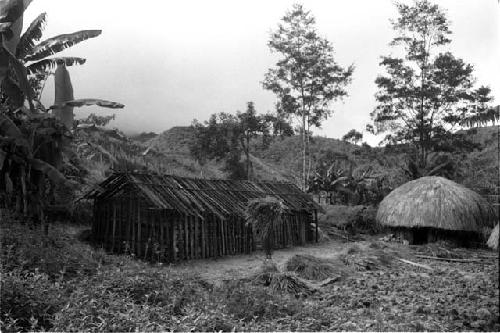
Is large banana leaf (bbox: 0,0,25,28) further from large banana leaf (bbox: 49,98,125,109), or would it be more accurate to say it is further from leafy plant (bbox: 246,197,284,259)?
leafy plant (bbox: 246,197,284,259)

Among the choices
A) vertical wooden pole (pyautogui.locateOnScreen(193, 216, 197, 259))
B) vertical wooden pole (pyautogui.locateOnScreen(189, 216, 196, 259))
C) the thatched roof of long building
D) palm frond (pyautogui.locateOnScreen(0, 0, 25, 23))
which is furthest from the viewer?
vertical wooden pole (pyautogui.locateOnScreen(193, 216, 197, 259))

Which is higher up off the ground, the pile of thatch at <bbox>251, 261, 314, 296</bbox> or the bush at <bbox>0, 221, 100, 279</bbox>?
the bush at <bbox>0, 221, 100, 279</bbox>

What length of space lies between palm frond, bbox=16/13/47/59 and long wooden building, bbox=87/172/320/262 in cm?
360

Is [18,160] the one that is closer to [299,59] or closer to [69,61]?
[69,61]

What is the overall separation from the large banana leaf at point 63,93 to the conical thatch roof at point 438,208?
441 inches

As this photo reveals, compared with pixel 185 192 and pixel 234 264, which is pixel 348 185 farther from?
pixel 234 264

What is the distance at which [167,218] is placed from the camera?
11.8 metres

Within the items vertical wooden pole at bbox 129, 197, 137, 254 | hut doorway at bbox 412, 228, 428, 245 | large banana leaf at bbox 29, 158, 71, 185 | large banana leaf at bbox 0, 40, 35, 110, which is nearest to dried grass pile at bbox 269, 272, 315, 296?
vertical wooden pole at bbox 129, 197, 137, 254

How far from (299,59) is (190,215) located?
13.2 metres

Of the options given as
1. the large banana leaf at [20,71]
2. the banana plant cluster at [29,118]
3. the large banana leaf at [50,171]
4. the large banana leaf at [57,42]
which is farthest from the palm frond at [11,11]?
the large banana leaf at [50,171]

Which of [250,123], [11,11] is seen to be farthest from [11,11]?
[250,123]

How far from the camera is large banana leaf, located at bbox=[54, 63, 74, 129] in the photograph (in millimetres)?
10469

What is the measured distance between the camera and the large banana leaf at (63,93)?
10.5 metres

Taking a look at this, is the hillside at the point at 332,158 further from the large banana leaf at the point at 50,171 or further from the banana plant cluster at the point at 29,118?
the large banana leaf at the point at 50,171
